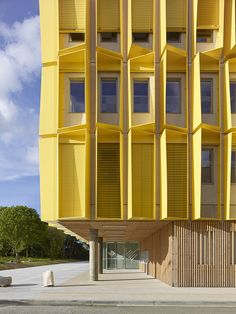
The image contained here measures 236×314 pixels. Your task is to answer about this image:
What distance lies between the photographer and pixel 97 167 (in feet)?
84.9

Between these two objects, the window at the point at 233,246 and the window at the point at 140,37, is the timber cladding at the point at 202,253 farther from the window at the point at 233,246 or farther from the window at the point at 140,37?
the window at the point at 140,37

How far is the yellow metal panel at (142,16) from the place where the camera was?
2673 cm

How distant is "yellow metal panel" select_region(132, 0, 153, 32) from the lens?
26734mm

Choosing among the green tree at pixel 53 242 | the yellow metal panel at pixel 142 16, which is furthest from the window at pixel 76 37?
the green tree at pixel 53 242

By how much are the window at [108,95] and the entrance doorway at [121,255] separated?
98.4 ft

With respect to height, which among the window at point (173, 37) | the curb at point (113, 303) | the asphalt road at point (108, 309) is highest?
the window at point (173, 37)

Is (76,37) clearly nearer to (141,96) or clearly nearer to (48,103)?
(48,103)

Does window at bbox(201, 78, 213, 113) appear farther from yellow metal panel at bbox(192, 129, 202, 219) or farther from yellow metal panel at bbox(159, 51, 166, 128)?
yellow metal panel at bbox(159, 51, 166, 128)

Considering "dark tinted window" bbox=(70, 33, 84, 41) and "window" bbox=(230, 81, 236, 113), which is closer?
"window" bbox=(230, 81, 236, 113)

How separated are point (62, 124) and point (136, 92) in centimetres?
414

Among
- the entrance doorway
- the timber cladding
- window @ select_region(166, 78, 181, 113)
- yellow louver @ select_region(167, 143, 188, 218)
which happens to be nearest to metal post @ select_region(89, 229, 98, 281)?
the timber cladding

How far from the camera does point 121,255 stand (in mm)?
55562

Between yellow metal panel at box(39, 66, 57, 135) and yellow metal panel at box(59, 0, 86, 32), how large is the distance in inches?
91.0

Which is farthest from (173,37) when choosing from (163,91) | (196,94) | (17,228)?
(17,228)
